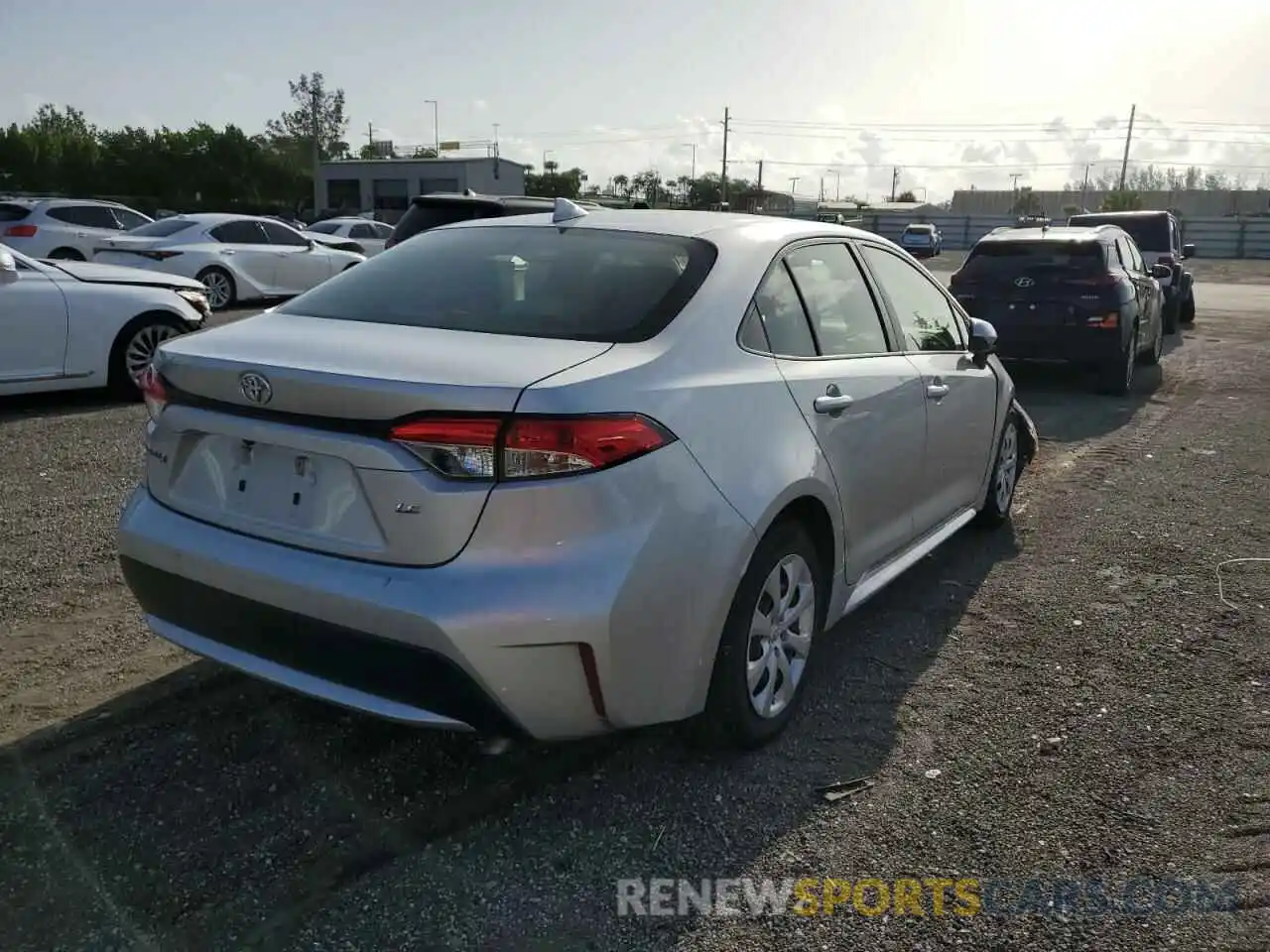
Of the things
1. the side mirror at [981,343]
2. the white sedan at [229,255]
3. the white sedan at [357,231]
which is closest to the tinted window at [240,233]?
the white sedan at [229,255]

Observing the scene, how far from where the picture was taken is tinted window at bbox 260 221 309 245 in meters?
17.6

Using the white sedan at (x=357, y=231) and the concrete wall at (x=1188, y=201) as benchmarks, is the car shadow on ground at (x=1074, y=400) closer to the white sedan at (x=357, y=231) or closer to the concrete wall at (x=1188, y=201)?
the white sedan at (x=357, y=231)

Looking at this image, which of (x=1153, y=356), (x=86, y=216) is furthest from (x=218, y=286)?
(x=1153, y=356)

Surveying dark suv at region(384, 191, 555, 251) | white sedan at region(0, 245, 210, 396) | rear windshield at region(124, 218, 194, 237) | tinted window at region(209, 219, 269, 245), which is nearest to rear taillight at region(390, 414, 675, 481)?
white sedan at region(0, 245, 210, 396)

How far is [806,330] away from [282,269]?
50.2ft

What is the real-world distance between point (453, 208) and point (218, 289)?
8.13m

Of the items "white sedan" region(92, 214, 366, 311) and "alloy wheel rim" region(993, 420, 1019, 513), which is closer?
"alloy wheel rim" region(993, 420, 1019, 513)

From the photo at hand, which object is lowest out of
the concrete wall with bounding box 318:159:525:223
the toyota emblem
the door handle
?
the door handle

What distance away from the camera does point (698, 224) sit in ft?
12.7

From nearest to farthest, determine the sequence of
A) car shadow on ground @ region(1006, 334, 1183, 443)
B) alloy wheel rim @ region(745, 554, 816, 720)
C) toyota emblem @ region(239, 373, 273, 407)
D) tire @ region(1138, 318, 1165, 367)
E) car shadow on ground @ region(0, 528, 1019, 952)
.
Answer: car shadow on ground @ region(0, 528, 1019, 952) → toyota emblem @ region(239, 373, 273, 407) → alloy wheel rim @ region(745, 554, 816, 720) → car shadow on ground @ region(1006, 334, 1183, 443) → tire @ region(1138, 318, 1165, 367)

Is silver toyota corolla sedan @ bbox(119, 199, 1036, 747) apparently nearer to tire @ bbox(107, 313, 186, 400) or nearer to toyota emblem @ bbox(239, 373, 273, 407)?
toyota emblem @ bbox(239, 373, 273, 407)

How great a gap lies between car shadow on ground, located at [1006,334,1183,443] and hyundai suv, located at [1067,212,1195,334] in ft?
13.4

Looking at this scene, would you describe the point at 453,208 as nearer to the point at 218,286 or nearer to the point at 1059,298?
the point at 1059,298

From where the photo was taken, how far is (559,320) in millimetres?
3236
